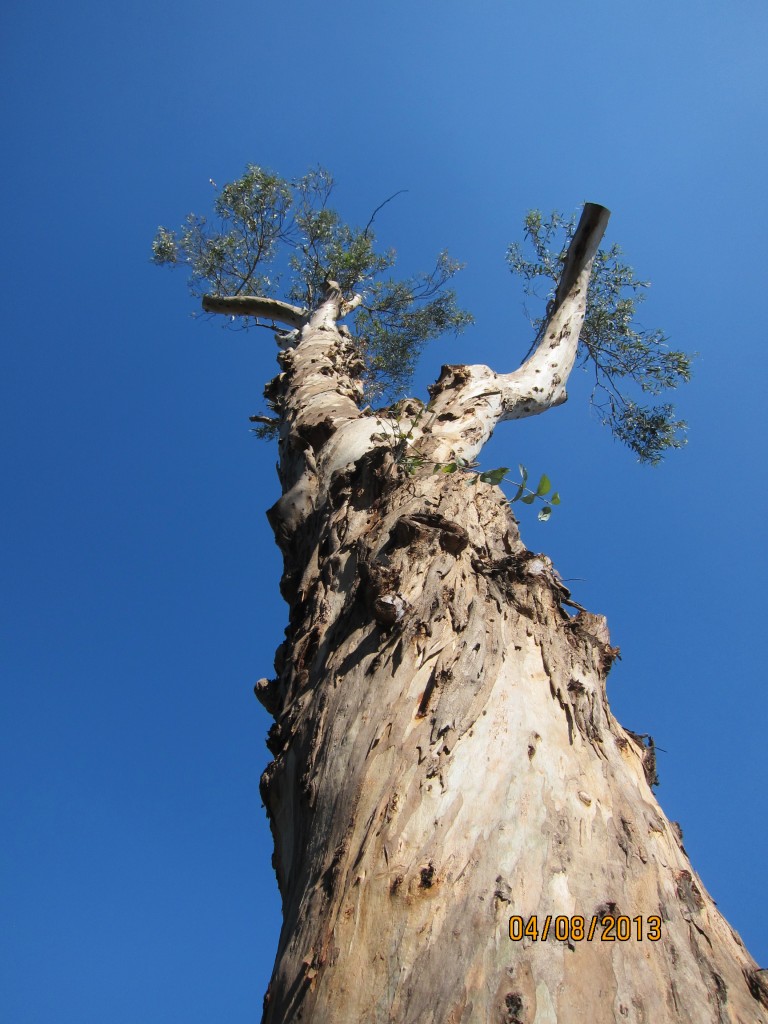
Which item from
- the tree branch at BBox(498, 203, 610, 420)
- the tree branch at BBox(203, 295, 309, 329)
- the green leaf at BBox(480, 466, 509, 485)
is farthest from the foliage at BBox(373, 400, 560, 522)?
the tree branch at BBox(203, 295, 309, 329)

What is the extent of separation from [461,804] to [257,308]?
7.47 meters

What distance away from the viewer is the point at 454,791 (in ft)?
4.67

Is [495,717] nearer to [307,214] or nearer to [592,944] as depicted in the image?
[592,944]

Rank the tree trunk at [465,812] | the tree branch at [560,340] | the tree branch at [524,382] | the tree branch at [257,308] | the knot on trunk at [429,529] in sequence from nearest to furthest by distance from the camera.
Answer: the tree trunk at [465,812]
the knot on trunk at [429,529]
the tree branch at [524,382]
the tree branch at [560,340]
the tree branch at [257,308]

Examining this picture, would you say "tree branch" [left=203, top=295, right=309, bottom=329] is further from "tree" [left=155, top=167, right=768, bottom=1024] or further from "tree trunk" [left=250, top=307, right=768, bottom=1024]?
"tree trunk" [left=250, top=307, right=768, bottom=1024]

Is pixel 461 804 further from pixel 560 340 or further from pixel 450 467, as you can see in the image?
pixel 560 340

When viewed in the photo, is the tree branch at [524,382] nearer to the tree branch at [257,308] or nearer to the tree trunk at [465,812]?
the tree trunk at [465,812]

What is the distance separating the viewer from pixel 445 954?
45.3 inches

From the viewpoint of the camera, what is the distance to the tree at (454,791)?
3.72 ft

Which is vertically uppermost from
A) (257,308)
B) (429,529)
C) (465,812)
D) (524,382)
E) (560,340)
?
(257,308)

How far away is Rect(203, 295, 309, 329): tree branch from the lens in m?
7.81
